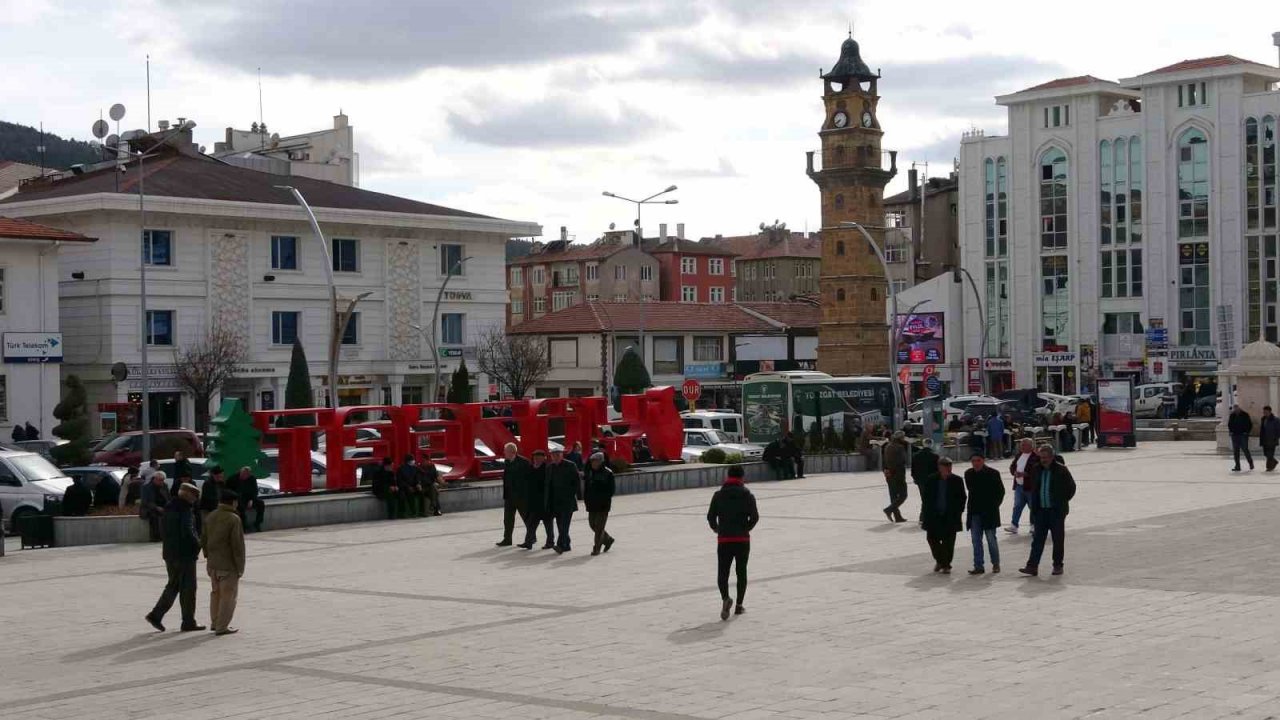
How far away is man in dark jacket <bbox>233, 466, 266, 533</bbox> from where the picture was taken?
85.5 ft

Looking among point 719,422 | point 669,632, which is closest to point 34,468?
point 669,632

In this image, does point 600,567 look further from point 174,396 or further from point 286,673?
point 174,396

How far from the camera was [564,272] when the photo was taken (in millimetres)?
132875

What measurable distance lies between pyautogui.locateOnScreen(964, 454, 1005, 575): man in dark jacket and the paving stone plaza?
1.01 ft

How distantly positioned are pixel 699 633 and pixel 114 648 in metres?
5.09

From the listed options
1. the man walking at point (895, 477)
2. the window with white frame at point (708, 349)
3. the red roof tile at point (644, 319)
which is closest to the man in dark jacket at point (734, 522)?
the man walking at point (895, 477)

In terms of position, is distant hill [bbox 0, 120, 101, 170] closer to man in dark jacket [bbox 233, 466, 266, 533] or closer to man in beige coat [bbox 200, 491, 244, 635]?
man in dark jacket [bbox 233, 466, 266, 533]

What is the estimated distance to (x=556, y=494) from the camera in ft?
73.8

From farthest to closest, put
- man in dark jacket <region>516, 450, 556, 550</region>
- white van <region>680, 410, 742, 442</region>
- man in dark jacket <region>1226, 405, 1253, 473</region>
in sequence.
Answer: white van <region>680, 410, 742, 442</region> < man in dark jacket <region>1226, 405, 1253, 473</region> < man in dark jacket <region>516, 450, 556, 550</region>

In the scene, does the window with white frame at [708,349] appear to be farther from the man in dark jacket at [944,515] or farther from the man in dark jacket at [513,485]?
the man in dark jacket at [944,515]

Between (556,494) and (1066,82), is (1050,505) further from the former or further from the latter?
(1066,82)

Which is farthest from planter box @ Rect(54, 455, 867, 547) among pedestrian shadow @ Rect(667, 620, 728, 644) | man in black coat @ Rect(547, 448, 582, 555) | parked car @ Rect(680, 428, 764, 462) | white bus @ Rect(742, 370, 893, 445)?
pedestrian shadow @ Rect(667, 620, 728, 644)

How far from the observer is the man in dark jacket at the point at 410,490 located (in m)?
29.3

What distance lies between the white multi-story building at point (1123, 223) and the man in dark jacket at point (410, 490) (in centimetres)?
5657
